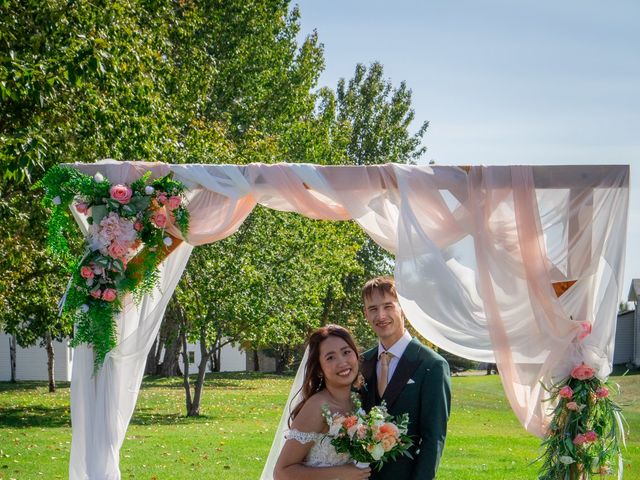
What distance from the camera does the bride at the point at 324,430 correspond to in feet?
16.3

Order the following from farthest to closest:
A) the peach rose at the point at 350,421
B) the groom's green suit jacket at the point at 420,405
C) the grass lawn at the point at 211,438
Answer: the grass lawn at the point at 211,438 < the groom's green suit jacket at the point at 420,405 < the peach rose at the point at 350,421

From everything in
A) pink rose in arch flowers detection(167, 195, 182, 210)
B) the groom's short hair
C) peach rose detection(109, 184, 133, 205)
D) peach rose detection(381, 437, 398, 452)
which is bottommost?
peach rose detection(381, 437, 398, 452)

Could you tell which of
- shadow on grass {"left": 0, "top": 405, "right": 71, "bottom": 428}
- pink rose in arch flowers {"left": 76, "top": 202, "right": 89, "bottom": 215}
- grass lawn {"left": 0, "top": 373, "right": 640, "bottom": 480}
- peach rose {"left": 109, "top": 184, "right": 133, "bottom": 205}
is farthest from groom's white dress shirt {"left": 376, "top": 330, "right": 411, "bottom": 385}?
shadow on grass {"left": 0, "top": 405, "right": 71, "bottom": 428}

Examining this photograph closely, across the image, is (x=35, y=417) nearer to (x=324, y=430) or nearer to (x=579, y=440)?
(x=579, y=440)

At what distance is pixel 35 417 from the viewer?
1723 cm

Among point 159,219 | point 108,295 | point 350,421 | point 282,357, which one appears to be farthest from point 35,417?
point 282,357

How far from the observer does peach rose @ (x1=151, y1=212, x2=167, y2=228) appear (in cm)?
654

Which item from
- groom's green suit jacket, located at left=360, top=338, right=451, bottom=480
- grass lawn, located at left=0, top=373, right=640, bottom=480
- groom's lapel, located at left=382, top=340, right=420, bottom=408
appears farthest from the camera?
grass lawn, located at left=0, top=373, right=640, bottom=480

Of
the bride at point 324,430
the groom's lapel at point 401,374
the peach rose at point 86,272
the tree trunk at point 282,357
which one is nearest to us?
the bride at point 324,430

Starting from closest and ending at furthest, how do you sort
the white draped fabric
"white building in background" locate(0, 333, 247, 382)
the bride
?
the bride < the white draped fabric < "white building in background" locate(0, 333, 247, 382)

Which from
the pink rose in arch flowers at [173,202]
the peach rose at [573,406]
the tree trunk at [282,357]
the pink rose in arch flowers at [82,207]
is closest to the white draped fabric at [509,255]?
the peach rose at [573,406]

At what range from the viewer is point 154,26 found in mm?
13625

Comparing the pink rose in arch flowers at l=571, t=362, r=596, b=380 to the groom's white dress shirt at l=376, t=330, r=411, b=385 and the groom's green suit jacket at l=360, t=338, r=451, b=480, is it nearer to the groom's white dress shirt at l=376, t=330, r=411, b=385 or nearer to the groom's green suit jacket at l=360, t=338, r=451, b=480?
the groom's green suit jacket at l=360, t=338, r=451, b=480

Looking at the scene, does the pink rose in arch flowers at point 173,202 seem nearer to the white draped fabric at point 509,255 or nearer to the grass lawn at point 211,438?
the white draped fabric at point 509,255
